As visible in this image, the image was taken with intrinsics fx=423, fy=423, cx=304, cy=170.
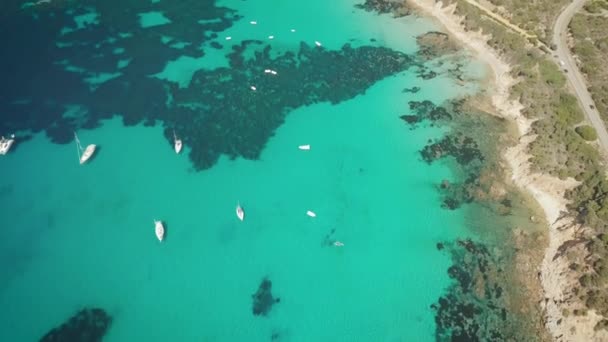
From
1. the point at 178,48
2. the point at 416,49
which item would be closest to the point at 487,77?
the point at 416,49

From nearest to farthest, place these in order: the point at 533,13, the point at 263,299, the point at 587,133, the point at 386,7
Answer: the point at 263,299 → the point at 587,133 → the point at 533,13 → the point at 386,7

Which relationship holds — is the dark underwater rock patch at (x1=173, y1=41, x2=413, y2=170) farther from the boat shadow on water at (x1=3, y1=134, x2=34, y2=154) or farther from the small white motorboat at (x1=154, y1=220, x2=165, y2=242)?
the boat shadow on water at (x1=3, y1=134, x2=34, y2=154)

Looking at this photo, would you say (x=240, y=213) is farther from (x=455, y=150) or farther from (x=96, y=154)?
(x=455, y=150)

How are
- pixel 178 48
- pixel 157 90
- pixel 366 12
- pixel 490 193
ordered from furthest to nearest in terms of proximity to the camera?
pixel 366 12 < pixel 178 48 < pixel 157 90 < pixel 490 193

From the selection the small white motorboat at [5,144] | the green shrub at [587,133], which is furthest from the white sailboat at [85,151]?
the green shrub at [587,133]

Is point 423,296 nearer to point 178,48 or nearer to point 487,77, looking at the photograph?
point 487,77

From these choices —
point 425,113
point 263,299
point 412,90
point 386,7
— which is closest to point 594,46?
point 412,90

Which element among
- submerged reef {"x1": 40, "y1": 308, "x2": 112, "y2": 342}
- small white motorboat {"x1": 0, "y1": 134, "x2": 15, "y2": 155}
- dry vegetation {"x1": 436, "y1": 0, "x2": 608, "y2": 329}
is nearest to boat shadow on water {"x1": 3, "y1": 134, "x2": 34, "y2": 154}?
small white motorboat {"x1": 0, "y1": 134, "x2": 15, "y2": 155}
